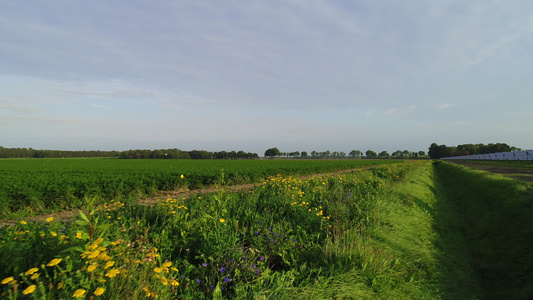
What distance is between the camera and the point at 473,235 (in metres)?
8.62

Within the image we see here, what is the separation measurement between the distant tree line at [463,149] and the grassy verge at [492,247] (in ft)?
433

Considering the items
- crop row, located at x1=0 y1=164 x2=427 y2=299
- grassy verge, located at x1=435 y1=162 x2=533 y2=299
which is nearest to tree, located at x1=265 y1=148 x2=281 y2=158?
grassy verge, located at x1=435 y1=162 x2=533 y2=299

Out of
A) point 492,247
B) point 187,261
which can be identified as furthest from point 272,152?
point 187,261

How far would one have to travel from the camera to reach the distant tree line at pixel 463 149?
113875mm

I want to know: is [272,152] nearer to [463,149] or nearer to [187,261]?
[463,149]

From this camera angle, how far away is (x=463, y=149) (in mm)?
135250

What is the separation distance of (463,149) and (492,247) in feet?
533

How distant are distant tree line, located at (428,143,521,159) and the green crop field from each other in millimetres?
137203

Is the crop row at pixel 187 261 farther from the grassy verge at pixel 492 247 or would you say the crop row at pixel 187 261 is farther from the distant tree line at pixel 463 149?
the distant tree line at pixel 463 149

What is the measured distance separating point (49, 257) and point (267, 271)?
2.56m

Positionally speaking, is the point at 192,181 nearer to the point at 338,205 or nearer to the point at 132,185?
the point at 132,185

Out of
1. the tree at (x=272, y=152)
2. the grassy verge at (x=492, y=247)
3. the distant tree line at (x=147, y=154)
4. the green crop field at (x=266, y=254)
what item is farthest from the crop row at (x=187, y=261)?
the tree at (x=272, y=152)

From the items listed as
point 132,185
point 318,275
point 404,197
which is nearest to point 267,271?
point 318,275

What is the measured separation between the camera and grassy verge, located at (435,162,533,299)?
500cm
